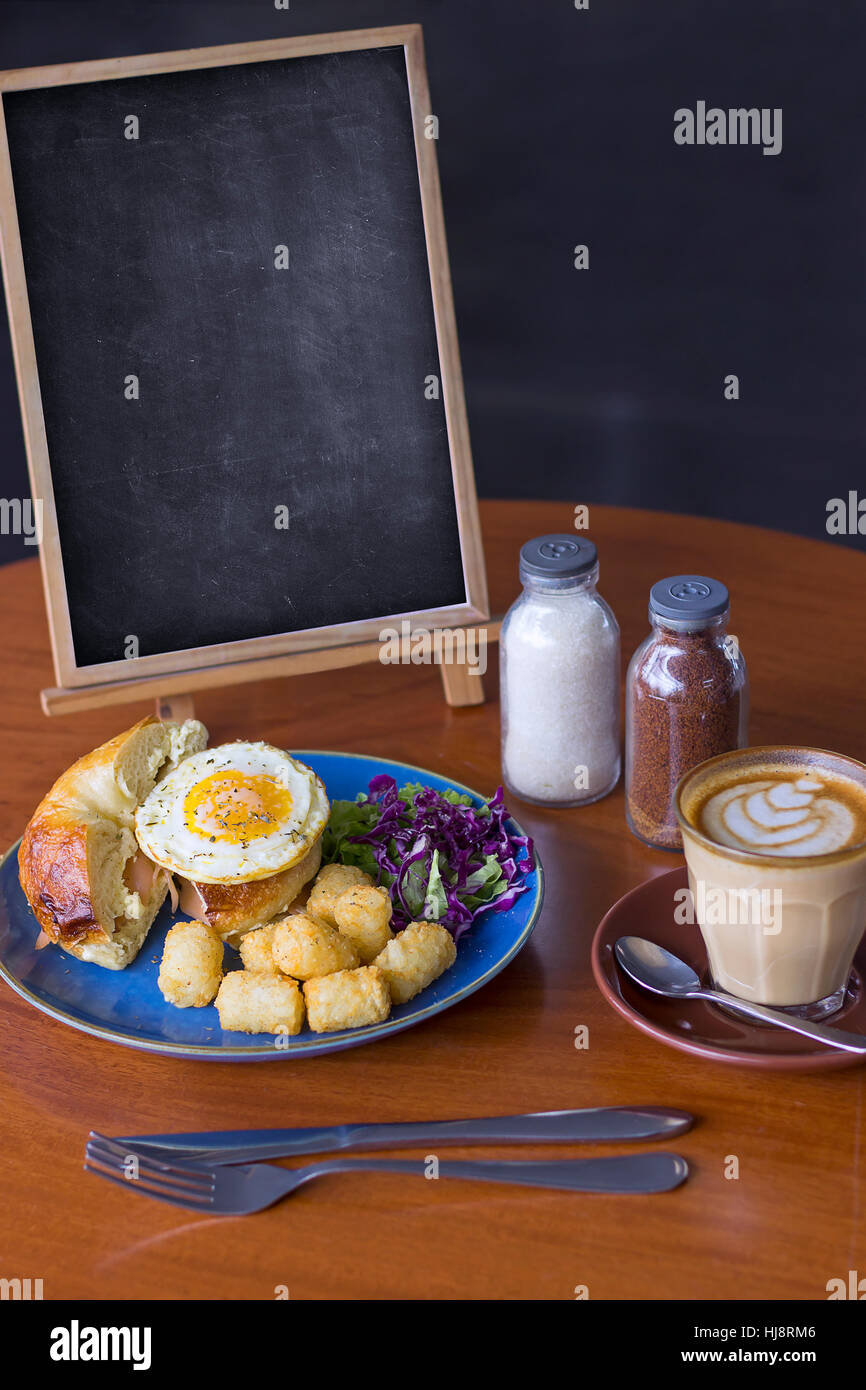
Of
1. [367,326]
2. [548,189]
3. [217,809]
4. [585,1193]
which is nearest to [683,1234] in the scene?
[585,1193]

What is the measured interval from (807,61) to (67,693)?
3226 mm

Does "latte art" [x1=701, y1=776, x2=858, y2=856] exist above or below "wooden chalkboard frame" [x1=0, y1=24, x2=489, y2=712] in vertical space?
below

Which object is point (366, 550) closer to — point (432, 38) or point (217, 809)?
point (217, 809)

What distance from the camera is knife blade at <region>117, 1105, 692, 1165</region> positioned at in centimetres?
116

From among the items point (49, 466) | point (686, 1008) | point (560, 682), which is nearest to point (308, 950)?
point (686, 1008)

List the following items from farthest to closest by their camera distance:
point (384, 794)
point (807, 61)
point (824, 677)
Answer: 1. point (807, 61)
2. point (824, 677)
3. point (384, 794)

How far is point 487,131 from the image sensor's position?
4125 millimetres

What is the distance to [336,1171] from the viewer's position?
1.14m

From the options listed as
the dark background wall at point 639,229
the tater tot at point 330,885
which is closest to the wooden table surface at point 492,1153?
the tater tot at point 330,885

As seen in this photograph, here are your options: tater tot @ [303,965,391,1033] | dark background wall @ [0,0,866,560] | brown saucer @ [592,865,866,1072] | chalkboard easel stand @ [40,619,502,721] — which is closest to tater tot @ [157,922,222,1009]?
tater tot @ [303,965,391,1033]

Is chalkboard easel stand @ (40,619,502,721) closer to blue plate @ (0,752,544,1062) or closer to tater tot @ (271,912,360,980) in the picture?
blue plate @ (0,752,544,1062)

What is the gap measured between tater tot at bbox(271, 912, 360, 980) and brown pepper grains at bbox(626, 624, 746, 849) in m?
0.40

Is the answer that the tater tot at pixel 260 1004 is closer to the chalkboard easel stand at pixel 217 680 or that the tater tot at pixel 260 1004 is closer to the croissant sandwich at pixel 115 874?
the croissant sandwich at pixel 115 874

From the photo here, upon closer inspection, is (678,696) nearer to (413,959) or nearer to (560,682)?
(560,682)
